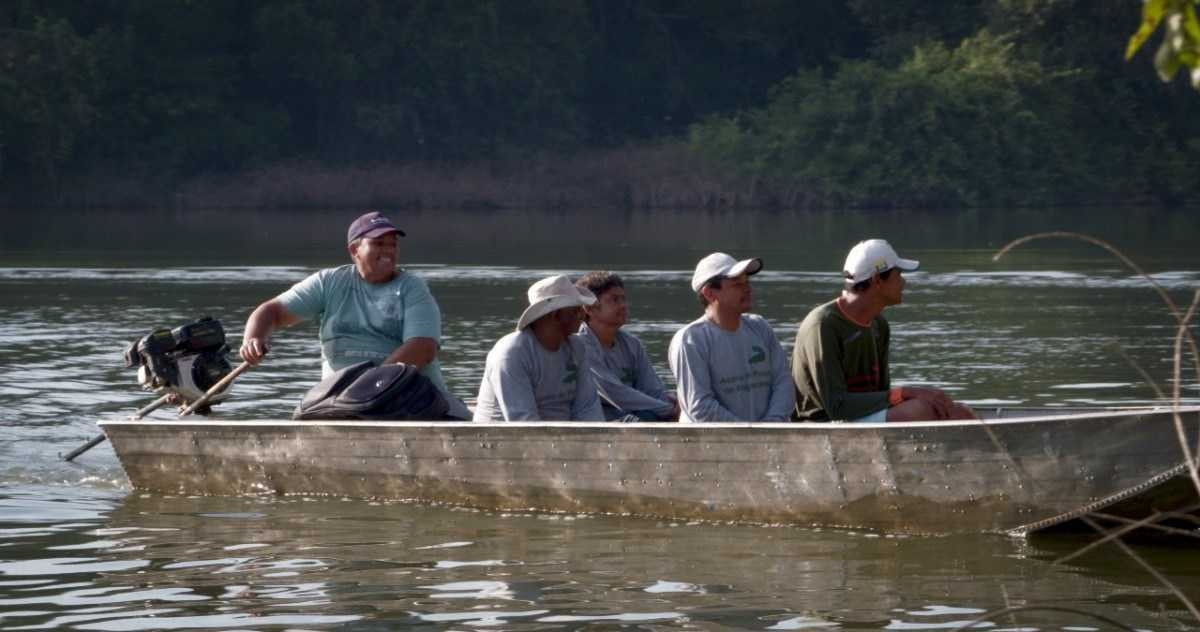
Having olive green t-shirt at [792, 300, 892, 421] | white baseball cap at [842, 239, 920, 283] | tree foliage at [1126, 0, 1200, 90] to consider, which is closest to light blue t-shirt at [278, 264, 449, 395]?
olive green t-shirt at [792, 300, 892, 421]

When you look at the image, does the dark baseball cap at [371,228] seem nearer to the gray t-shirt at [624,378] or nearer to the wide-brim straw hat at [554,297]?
the gray t-shirt at [624,378]

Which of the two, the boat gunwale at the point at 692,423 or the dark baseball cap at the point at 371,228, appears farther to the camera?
the dark baseball cap at the point at 371,228

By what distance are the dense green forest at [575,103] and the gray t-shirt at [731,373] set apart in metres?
36.2

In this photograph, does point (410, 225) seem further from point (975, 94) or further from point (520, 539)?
point (520, 539)

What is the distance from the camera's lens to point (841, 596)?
7.36 meters

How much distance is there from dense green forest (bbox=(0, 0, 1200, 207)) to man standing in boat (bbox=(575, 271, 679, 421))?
35.5m

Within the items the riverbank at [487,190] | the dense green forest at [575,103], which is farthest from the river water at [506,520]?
the dense green forest at [575,103]

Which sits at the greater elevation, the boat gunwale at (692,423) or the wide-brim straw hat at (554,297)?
the wide-brim straw hat at (554,297)

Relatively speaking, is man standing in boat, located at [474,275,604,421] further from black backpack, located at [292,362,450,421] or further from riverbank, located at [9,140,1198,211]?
riverbank, located at [9,140,1198,211]

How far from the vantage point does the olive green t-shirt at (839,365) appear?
8273 millimetres

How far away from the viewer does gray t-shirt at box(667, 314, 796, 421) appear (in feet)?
28.2

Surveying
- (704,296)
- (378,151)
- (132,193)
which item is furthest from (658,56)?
(704,296)

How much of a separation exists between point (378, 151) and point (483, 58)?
10.8ft

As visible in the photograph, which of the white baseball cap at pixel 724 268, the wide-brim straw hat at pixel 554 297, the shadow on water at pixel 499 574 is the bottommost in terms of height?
the shadow on water at pixel 499 574
